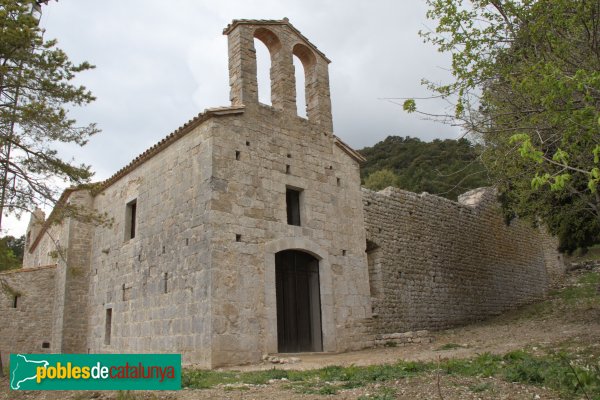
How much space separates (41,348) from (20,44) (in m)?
9.21

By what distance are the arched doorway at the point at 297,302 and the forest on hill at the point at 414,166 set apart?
17.1 m

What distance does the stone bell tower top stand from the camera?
35.8 ft

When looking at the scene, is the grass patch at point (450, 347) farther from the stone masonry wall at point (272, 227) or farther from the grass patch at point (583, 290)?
the grass patch at point (583, 290)

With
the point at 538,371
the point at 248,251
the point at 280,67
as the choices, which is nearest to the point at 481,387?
the point at 538,371

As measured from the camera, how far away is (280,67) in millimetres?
11680

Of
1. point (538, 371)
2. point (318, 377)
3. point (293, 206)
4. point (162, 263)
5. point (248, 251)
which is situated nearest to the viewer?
point (538, 371)

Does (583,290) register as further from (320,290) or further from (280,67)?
(280,67)

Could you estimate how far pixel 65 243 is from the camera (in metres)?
14.5

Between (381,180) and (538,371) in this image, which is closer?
(538,371)

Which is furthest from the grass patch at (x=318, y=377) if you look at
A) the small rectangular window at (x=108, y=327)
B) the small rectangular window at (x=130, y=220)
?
the small rectangular window at (x=130, y=220)

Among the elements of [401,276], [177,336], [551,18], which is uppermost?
[551,18]

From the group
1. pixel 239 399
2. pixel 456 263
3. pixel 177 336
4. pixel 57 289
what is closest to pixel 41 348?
pixel 57 289

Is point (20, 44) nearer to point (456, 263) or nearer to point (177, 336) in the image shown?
point (177, 336)

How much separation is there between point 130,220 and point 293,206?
14.8 feet
